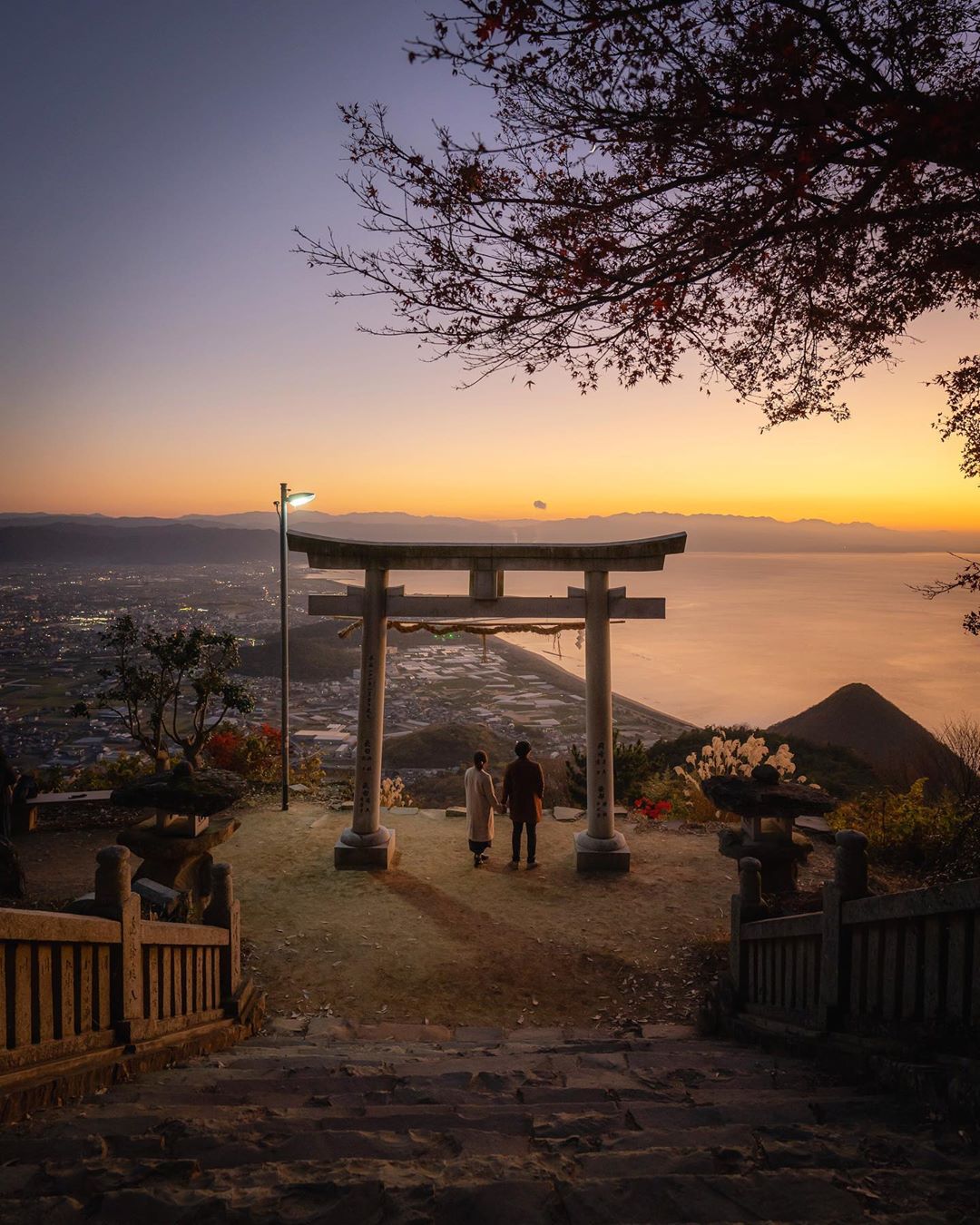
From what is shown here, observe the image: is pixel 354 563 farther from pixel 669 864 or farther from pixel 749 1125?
pixel 749 1125

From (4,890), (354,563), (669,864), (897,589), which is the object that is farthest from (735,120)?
(897,589)

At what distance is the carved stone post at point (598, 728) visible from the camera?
31.9 feet

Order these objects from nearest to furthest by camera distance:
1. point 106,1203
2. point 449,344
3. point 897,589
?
1. point 106,1203
2. point 449,344
3. point 897,589

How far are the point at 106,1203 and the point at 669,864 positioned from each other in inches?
348

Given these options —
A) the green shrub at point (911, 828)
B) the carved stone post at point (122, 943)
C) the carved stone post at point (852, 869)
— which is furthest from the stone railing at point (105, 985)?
the green shrub at point (911, 828)

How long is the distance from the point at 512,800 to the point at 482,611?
8.87 ft

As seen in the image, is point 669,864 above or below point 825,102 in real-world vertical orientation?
below

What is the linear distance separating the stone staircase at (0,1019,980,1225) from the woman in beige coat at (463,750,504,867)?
18.1 ft

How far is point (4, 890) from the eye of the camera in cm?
817

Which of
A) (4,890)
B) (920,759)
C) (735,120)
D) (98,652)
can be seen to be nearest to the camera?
(735,120)

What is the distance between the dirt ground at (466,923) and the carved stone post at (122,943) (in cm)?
281

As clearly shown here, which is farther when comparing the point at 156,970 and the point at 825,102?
the point at 156,970

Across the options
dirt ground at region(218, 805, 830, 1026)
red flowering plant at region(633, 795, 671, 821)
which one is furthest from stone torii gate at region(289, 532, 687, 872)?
red flowering plant at region(633, 795, 671, 821)

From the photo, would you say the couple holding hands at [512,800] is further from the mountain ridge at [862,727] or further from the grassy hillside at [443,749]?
the grassy hillside at [443,749]
